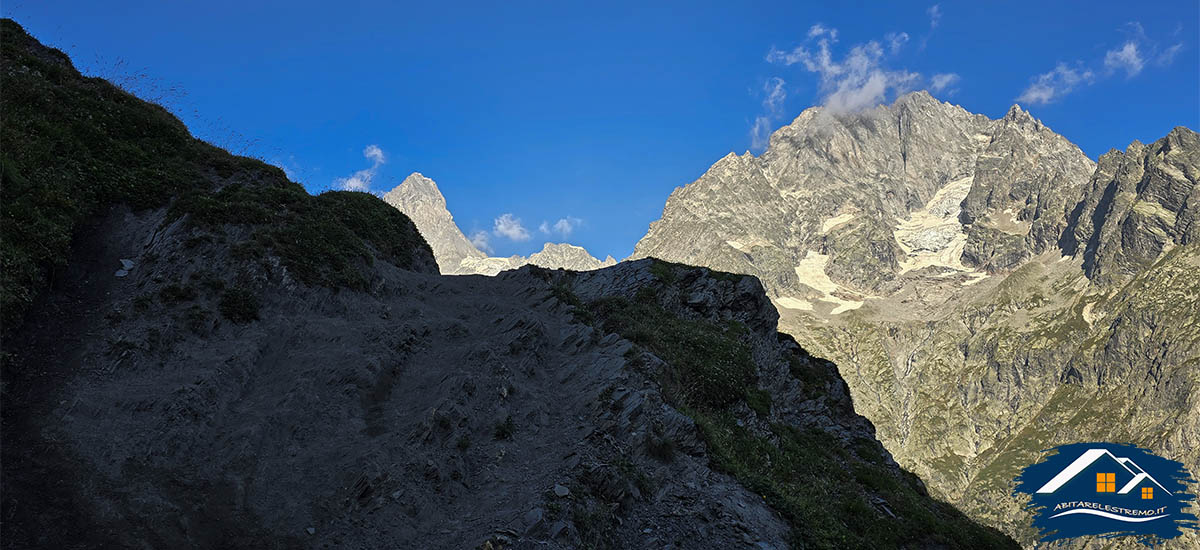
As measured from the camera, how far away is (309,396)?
19359mm

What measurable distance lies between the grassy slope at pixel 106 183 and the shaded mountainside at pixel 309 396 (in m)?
0.12

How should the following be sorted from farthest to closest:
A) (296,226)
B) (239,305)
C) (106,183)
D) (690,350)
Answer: (690,350) → (296,226) → (106,183) → (239,305)

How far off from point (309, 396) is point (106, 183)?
14581 millimetres

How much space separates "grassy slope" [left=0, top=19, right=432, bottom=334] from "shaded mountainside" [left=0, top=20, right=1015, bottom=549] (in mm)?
122

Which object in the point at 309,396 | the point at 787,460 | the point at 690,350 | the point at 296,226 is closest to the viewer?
the point at 309,396

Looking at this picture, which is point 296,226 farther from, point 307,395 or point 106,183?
point 307,395

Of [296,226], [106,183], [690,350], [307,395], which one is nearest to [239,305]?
[307,395]

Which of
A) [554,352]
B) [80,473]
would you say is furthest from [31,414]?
[554,352]

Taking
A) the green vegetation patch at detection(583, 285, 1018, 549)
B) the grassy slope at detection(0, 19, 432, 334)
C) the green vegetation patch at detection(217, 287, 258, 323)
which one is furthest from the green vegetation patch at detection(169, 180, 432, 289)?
the green vegetation patch at detection(583, 285, 1018, 549)

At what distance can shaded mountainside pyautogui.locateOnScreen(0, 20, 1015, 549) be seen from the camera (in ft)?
50.2

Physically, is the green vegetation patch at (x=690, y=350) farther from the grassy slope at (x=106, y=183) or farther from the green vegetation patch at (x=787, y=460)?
the grassy slope at (x=106, y=183)

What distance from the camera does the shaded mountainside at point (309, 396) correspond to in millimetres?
15305

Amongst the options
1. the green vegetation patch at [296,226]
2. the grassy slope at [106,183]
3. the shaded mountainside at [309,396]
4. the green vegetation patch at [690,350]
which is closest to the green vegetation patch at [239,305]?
the shaded mountainside at [309,396]

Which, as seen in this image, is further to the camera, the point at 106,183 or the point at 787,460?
the point at 106,183
